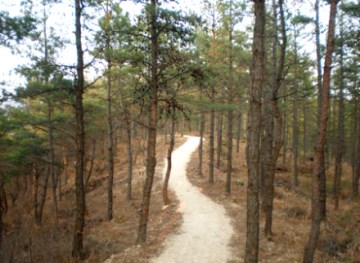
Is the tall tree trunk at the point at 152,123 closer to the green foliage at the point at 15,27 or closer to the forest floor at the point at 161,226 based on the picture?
the forest floor at the point at 161,226

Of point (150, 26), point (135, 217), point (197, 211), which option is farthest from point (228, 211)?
point (150, 26)

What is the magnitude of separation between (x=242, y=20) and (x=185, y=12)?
680 centimetres

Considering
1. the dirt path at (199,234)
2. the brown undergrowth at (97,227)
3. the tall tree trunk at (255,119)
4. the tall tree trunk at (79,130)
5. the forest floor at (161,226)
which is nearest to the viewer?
the tall tree trunk at (255,119)

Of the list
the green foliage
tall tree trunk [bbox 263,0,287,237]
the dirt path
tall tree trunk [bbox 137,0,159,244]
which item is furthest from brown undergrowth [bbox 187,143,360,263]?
the green foliage

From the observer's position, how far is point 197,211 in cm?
1422

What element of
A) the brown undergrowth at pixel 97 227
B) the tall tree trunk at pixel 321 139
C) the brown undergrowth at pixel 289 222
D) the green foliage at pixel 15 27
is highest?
the green foliage at pixel 15 27

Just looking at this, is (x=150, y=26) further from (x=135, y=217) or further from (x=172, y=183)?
(x=172, y=183)

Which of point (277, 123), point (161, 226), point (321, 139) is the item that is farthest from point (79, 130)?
point (321, 139)

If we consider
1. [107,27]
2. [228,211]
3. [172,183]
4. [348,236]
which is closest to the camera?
[107,27]

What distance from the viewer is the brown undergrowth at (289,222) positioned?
908 centimetres

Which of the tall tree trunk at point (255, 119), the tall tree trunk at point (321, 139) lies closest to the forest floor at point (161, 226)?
the tall tree trunk at point (321, 139)

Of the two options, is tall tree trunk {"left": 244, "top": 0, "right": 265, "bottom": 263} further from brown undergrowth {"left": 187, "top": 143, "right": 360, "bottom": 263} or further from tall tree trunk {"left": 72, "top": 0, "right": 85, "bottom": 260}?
tall tree trunk {"left": 72, "top": 0, "right": 85, "bottom": 260}

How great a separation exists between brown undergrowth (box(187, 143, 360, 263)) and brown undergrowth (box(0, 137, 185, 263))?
2.61 m

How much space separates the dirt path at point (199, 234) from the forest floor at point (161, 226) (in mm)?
216
